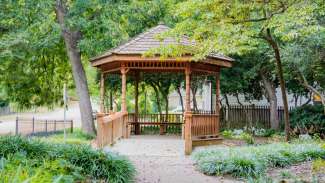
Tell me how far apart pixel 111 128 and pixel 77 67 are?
6.45 metres

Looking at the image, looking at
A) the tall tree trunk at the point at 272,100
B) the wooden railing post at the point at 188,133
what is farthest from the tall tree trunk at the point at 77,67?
the tall tree trunk at the point at 272,100

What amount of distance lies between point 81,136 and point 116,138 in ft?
12.8

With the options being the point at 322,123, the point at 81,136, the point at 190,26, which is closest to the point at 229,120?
the point at 322,123

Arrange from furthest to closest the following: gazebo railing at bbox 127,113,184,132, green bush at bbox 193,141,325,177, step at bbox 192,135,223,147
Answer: gazebo railing at bbox 127,113,184,132 → step at bbox 192,135,223,147 → green bush at bbox 193,141,325,177

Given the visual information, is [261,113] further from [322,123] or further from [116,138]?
[116,138]

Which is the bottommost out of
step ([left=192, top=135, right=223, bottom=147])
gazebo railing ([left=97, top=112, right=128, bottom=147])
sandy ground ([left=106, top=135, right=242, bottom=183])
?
sandy ground ([left=106, top=135, right=242, bottom=183])

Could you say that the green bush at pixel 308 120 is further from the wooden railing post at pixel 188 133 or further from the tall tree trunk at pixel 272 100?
the wooden railing post at pixel 188 133

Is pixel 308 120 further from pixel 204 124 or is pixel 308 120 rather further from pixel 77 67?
pixel 77 67

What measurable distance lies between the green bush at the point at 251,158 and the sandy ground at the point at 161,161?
0.33 meters

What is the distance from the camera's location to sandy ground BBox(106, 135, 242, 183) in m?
10.1

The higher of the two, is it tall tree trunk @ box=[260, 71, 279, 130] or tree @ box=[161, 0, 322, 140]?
tree @ box=[161, 0, 322, 140]

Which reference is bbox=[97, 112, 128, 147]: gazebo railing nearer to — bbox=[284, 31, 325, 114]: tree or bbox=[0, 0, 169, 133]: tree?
bbox=[0, 0, 169, 133]: tree

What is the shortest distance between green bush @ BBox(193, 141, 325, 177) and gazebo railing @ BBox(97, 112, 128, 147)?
329 centimetres

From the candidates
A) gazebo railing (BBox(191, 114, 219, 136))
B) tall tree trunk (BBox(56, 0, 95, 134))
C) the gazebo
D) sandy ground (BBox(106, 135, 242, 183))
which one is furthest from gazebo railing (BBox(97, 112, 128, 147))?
tall tree trunk (BBox(56, 0, 95, 134))
